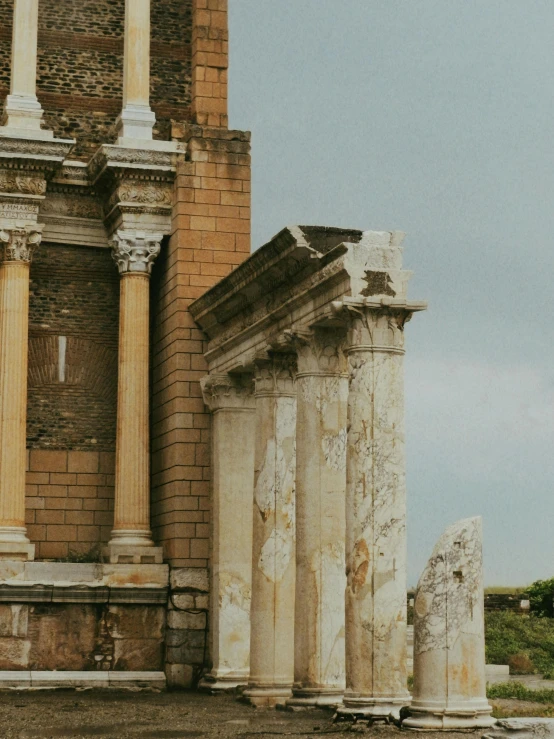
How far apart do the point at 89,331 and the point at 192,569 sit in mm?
3675

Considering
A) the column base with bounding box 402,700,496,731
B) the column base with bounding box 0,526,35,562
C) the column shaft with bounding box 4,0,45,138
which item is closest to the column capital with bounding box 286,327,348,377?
the column base with bounding box 402,700,496,731

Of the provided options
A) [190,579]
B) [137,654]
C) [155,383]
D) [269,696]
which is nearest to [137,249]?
[155,383]

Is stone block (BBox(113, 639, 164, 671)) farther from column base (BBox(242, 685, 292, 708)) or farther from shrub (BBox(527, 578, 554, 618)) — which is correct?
shrub (BBox(527, 578, 554, 618))

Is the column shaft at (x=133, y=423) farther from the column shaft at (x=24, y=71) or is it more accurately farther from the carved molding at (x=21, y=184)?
the column shaft at (x=24, y=71)

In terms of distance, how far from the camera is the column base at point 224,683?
17.8 meters

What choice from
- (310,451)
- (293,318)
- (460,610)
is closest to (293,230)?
(293,318)

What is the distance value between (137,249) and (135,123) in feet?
5.62

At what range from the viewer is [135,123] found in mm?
19609

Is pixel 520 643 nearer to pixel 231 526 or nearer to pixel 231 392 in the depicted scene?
pixel 231 526

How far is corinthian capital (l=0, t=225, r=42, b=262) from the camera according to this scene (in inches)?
750

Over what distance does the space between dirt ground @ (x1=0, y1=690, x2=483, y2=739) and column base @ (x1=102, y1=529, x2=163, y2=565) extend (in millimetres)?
1674

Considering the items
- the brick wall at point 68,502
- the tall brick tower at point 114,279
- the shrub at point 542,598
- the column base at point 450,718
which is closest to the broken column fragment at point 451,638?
the column base at point 450,718

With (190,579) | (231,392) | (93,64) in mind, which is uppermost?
(93,64)

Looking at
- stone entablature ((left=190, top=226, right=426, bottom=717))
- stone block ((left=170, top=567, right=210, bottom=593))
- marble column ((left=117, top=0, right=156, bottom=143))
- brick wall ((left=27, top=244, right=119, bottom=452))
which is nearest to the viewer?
stone entablature ((left=190, top=226, right=426, bottom=717))
